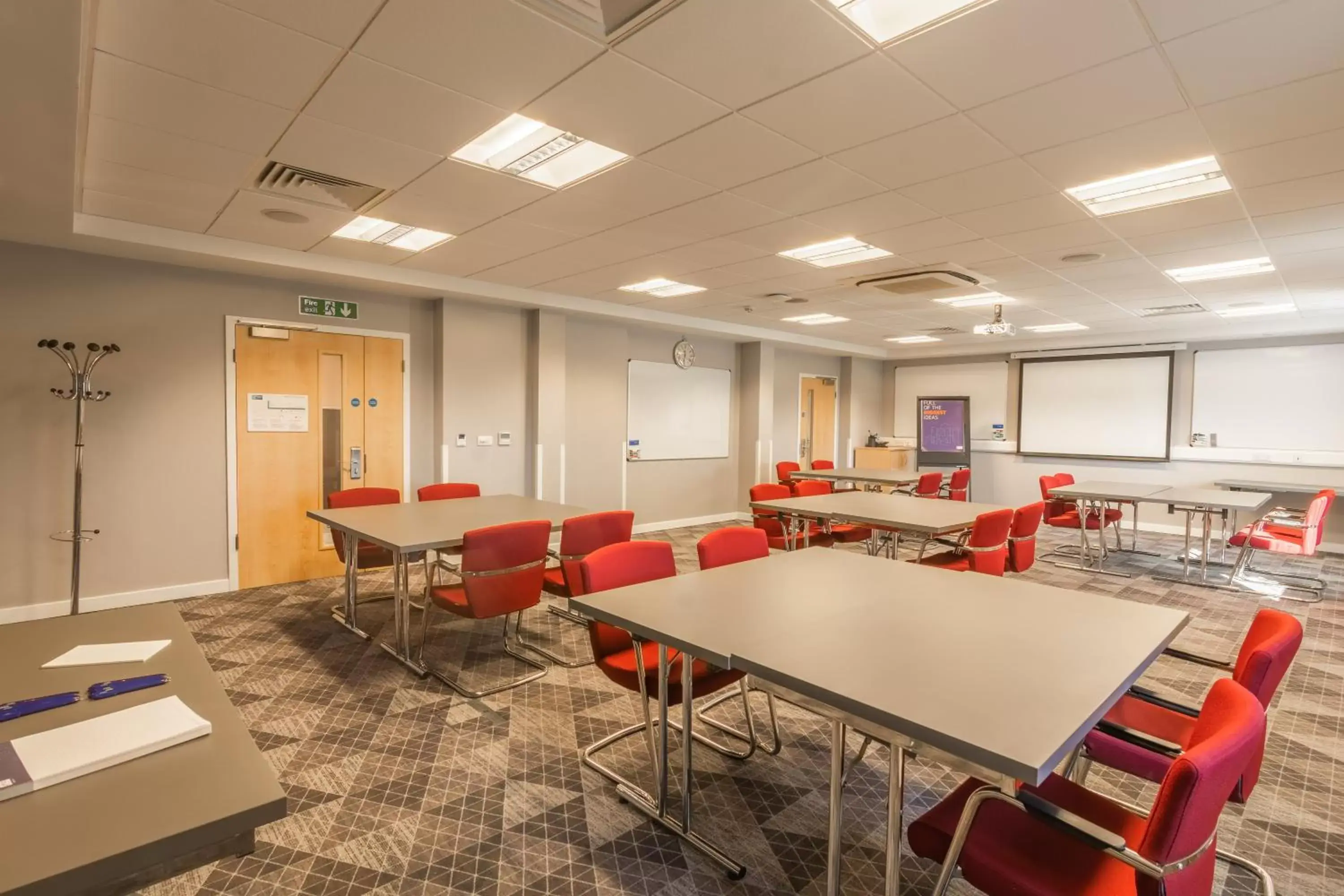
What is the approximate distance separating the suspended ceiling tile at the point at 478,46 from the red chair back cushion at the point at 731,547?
203 centimetres

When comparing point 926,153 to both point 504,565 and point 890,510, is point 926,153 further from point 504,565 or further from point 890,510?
point 504,565

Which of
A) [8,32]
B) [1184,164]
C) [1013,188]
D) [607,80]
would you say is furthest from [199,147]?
[1184,164]

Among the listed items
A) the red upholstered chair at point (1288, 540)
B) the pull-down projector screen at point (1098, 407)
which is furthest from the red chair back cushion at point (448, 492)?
the pull-down projector screen at point (1098, 407)

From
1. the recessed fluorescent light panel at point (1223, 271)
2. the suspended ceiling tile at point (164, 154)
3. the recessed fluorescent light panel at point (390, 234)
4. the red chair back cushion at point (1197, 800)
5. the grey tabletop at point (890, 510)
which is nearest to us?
the red chair back cushion at point (1197, 800)

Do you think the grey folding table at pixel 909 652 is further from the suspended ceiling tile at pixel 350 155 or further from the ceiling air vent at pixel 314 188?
the ceiling air vent at pixel 314 188

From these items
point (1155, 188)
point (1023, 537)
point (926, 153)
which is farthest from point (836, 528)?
point (926, 153)

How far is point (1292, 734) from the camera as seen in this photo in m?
3.11

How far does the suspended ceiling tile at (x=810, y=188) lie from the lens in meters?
3.35

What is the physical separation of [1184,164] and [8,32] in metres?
4.91

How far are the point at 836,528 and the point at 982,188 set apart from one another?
3.13 meters

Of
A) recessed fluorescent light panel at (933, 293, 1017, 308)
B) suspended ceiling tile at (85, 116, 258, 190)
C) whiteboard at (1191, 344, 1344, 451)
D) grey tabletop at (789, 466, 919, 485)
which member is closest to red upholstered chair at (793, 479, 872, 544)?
grey tabletop at (789, 466, 919, 485)

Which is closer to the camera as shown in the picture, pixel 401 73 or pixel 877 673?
pixel 877 673

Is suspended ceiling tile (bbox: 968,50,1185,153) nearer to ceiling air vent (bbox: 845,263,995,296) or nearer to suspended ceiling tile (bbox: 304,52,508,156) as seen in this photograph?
suspended ceiling tile (bbox: 304,52,508,156)

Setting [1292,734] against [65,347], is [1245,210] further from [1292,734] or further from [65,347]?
[65,347]
